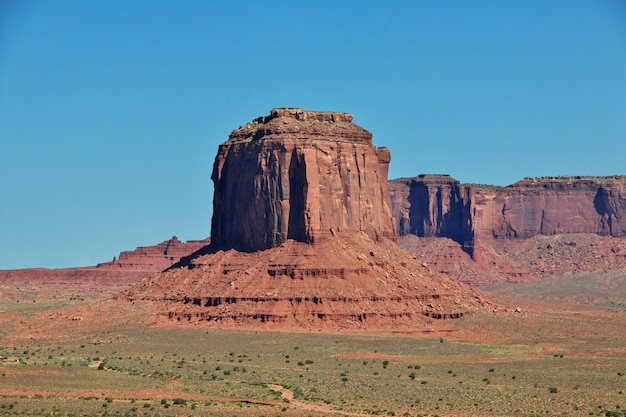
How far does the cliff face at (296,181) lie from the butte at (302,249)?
10 cm

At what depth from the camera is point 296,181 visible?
123438 mm

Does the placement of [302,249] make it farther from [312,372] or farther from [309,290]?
[312,372]

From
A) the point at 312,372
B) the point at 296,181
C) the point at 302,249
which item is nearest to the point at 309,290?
the point at 302,249

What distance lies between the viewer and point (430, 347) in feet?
353

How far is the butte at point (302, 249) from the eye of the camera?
4643 inches

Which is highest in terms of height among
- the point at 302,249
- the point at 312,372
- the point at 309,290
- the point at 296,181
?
the point at 296,181

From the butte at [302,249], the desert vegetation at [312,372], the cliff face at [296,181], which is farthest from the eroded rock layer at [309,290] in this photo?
the desert vegetation at [312,372]

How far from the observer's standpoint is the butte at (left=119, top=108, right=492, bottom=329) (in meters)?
118

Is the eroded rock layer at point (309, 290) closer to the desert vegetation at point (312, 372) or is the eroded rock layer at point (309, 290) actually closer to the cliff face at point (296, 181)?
the cliff face at point (296, 181)

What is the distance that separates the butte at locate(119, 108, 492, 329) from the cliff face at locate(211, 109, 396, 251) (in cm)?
10

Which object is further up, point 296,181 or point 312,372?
point 296,181

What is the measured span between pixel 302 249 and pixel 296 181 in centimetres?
641

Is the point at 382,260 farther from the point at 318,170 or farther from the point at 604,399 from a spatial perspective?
the point at 604,399

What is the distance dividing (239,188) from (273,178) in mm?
5598
